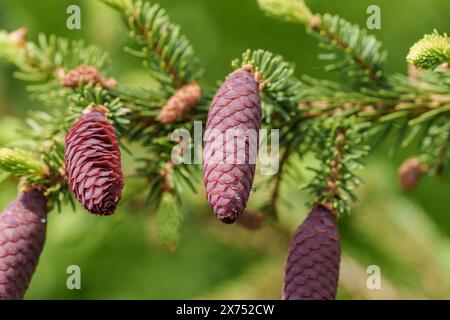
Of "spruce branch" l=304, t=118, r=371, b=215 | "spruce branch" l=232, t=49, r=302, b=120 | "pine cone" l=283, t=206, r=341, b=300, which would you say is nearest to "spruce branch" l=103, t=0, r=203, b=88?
"spruce branch" l=232, t=49, r=302, b=120

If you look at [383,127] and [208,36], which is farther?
[208,36]

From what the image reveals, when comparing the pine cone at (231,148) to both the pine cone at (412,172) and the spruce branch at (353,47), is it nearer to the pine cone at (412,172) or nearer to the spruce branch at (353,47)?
the spruce branch at (353,47)

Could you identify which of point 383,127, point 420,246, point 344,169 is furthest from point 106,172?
point 420,246

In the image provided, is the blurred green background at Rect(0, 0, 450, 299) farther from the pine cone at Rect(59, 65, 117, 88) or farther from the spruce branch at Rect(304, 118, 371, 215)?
the spruce branch at Rect(304, 118, 371, 215)

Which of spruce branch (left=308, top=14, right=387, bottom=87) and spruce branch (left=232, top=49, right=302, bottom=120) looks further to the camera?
spruce branch (left=308, top=14, right=387, bottom=87)

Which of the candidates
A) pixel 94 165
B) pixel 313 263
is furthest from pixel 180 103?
pixel 313 263

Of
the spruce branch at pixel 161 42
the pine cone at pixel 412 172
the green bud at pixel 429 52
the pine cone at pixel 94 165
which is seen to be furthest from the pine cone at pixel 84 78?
the pine cone at pixel 412 172

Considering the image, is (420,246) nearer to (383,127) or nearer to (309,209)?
(383,127)
